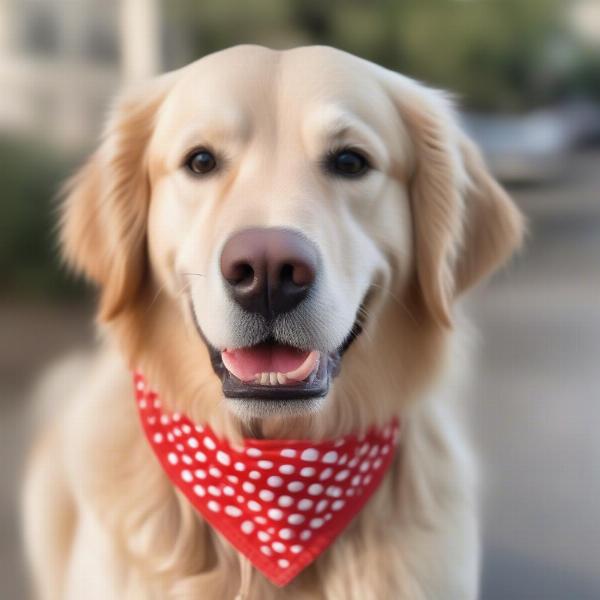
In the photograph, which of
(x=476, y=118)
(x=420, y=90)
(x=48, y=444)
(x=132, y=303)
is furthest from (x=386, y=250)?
(x=48, y=444)

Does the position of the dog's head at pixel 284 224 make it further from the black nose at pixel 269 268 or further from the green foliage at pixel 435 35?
the green foliage at pixel 435 35

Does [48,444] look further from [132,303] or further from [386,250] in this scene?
[386,250]

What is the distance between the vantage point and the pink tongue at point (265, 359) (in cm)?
96

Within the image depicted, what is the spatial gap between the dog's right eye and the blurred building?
376 millimetres

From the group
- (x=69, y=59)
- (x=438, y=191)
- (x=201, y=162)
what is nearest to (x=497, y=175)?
(x=438, y=191)

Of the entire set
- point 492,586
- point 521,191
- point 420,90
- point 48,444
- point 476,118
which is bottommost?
point 492,586

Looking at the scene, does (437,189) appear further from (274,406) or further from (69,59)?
(69,59)

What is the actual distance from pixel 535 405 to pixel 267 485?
904 millimetres

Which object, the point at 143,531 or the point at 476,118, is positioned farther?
the point at 476,118

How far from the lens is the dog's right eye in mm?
1000

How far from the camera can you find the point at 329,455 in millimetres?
1113

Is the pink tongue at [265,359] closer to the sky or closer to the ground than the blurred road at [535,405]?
closer to the sky

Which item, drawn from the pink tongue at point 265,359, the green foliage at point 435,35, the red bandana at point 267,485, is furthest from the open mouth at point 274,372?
the green foliage at point 435,35

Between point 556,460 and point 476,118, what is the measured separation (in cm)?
90
